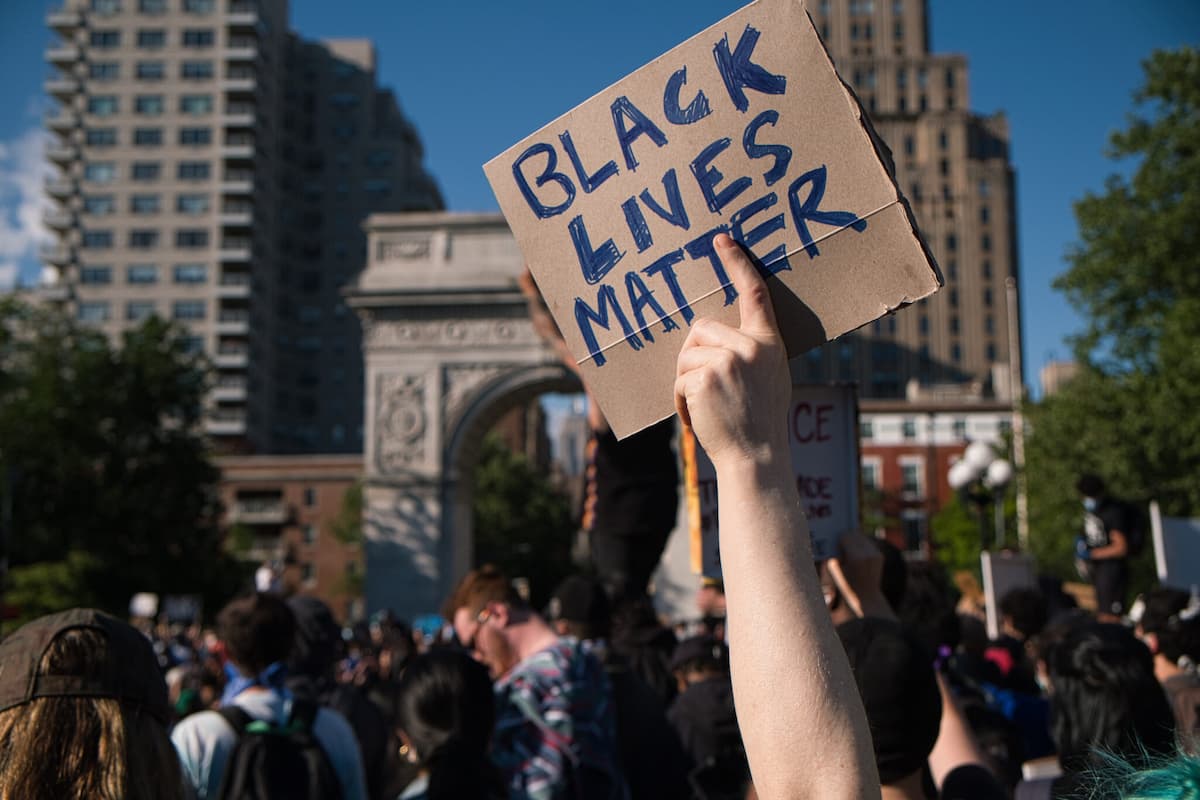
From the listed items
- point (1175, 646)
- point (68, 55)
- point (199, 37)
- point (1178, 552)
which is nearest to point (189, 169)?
point (199, 37)

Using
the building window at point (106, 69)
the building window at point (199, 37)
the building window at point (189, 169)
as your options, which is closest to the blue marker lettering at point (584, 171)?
the building window at point (189, 169)

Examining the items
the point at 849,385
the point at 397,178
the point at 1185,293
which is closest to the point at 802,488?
the point at 849,385

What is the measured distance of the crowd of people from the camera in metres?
1.55

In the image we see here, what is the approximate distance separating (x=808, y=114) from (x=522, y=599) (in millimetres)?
2630

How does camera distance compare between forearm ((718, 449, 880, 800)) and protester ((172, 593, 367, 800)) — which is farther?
protester ((172, 593, 367, 800))

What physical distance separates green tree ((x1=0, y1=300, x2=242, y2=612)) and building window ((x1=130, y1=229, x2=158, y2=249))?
4149 centimetres

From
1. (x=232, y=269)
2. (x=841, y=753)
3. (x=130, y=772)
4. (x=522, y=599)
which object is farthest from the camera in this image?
(x=232, y=269)

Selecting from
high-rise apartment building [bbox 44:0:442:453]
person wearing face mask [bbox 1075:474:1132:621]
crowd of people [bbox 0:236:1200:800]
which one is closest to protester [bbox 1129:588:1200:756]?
crowd of people [bbox 0:236:1200:800]

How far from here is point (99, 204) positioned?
79.8 metres

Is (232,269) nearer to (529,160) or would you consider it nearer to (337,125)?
(337,125)

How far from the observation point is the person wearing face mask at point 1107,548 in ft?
29.6

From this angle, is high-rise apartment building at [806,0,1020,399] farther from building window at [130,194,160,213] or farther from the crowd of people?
the crowd of people

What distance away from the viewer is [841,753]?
1513 mm

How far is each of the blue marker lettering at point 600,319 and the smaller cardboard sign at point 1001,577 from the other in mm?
6004
